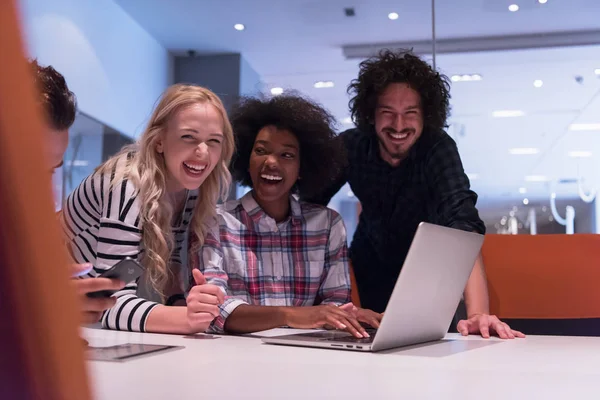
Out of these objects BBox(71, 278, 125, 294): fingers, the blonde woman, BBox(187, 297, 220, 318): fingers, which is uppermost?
the blonde woman

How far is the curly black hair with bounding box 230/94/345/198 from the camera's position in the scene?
2.12 meters

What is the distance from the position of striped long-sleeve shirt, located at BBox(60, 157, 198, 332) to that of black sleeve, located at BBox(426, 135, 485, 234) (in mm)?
754

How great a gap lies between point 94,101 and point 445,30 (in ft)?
8.27

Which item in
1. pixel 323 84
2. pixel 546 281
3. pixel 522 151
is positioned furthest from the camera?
pixel 323 84

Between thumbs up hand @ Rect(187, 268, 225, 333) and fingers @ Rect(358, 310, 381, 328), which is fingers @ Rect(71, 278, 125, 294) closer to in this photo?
thumbs up hand @ Rect(187, 268, 225, 333)

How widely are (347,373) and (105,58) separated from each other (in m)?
4.05

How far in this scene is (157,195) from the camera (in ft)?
5.32

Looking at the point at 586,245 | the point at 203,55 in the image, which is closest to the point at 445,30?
the point at 203,55

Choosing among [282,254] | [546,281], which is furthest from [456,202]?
[282,254]

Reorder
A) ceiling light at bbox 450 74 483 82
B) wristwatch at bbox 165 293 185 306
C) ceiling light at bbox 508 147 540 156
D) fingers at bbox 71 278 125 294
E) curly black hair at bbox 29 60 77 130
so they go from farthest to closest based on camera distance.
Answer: ceiling light at bbox 450 74 483 82 → ceiling light at bbox 508 147 540 156 → wristwatch at bbox 165 293 185 306 → curly black hair at bbox 29 60 77 130 → fingers at bbox 71 278 125 294

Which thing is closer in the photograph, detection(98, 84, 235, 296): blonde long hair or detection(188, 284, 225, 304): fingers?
detection(188, 284, 225, 304): fingers

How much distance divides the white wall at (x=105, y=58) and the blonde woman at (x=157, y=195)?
6.28ft

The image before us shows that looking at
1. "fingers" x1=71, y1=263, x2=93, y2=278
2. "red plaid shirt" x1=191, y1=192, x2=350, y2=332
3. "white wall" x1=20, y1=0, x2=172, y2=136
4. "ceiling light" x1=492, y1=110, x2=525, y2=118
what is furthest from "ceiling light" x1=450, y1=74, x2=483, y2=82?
"fingers" x1=71, y1=263, x2=93, y2=278

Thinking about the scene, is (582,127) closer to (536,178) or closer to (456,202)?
(536,178)
